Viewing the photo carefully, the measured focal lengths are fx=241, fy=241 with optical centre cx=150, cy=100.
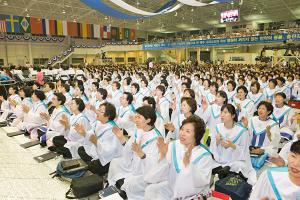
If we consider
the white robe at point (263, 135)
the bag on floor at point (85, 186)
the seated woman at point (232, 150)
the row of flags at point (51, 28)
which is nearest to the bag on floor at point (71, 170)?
the bag on floor at point (85, 186)

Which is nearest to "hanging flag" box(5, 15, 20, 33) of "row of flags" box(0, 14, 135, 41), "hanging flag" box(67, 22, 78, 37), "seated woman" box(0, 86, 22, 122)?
"row of flags" box(0, 14, 135, 41)

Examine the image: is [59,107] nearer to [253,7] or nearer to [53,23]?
[53,23]

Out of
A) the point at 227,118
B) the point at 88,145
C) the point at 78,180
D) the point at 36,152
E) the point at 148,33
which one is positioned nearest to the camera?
the point at 78,180

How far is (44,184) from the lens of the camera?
3.90 meters

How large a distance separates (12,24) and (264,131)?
24281mm

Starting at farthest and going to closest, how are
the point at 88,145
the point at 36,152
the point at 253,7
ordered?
the point at 253,7, the point at 36,152, the point at 88,145

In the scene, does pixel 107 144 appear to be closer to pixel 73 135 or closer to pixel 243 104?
pixel 73 135

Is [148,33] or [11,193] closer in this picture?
[11,193]

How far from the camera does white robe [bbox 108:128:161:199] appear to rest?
324 centimetres

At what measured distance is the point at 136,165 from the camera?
343cm

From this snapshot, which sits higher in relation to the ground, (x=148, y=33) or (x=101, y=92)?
(x=148, y=33)

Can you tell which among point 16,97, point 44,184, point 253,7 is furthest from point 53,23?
point 44,184

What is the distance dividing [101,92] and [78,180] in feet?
12.0

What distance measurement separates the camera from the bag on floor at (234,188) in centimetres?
300
